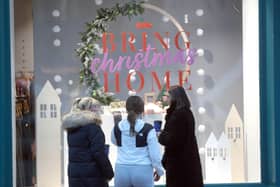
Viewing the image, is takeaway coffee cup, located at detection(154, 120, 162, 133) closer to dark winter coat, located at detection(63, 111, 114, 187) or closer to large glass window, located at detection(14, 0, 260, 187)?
large glass window, located at detection(14, 0, 260, 187)

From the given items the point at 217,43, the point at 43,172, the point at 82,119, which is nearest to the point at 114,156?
the point at 43,172

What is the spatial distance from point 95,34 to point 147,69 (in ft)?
2.52

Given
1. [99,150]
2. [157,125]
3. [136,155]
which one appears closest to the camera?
[99,150]

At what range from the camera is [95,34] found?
293 inches

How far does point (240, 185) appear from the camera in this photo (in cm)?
724

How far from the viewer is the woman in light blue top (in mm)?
5945

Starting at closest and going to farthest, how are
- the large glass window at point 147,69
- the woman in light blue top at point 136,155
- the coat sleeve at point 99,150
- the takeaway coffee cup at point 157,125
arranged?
the coat sleeve at point 99,150 < the woman in light blue top at point 136,155 < the takeaway coffee cup at point 157,125 < the large glass window at point 147,69

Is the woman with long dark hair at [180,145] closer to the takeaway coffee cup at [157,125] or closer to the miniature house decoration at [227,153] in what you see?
the takeaway coffee cup at [157,125]

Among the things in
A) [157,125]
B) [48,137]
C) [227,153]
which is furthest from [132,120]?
[227,153]

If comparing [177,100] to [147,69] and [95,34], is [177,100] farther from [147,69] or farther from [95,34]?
[95,34]

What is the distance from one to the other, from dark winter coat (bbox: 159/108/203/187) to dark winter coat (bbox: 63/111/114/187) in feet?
1.90

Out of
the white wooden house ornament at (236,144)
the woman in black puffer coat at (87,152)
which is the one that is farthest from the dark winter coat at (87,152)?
the white wooden house ornament at (236,144)

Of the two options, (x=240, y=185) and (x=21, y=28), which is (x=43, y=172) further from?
(x=240, y=185)

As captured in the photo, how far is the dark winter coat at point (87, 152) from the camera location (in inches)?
223
